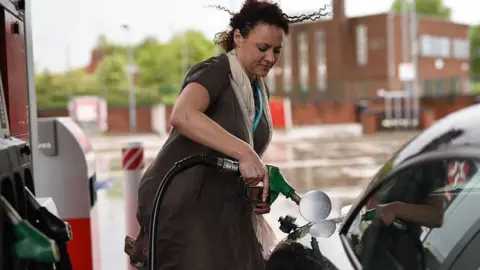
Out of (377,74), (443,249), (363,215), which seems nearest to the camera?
(443,249)

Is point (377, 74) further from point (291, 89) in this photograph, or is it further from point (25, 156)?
point (25, 156)

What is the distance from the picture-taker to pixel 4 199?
176 cm

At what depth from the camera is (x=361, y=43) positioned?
44344 mm

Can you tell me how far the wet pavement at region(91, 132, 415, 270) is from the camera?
805 centimetres

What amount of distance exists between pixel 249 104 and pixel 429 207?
3.30 feet

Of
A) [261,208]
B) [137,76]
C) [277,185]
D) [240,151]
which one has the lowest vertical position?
[261,208]

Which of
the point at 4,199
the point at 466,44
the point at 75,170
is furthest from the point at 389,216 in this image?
the point at 466,44

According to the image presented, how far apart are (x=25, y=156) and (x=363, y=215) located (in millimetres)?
1050

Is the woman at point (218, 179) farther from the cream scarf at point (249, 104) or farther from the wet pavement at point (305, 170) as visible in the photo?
the wet pavement at point (305, 170)

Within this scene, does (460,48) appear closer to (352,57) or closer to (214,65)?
(352,57)

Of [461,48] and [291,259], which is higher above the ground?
[461,48]

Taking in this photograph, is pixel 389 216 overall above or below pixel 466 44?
below

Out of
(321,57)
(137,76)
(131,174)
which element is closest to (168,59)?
(137,76)

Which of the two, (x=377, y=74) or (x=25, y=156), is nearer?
(x=25, y=156)
